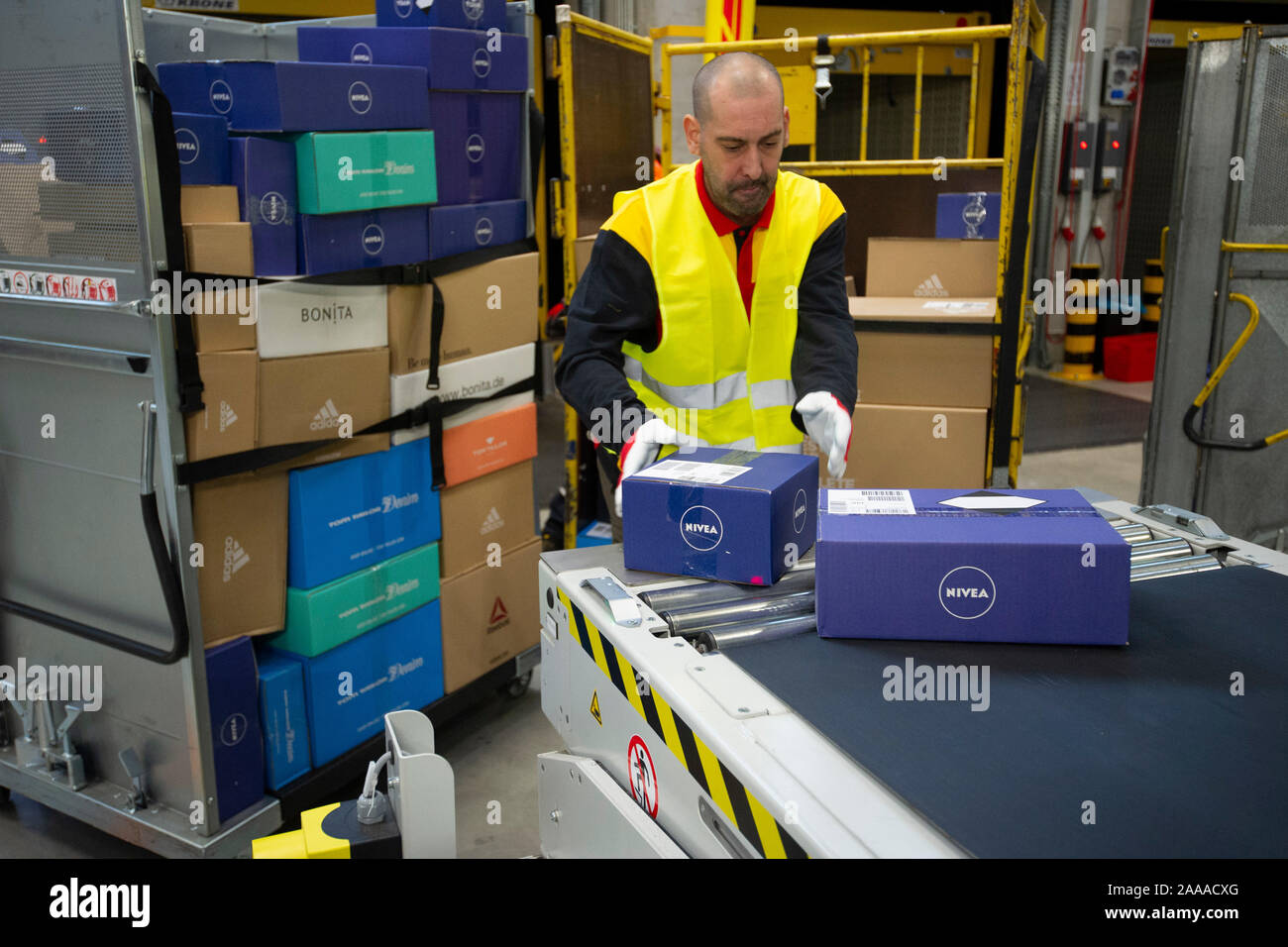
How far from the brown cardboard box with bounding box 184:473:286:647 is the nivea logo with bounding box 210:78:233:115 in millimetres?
926

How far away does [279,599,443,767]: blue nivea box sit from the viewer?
291 cm

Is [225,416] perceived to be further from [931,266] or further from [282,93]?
[931,266]

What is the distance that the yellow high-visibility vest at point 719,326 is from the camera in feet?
8.38

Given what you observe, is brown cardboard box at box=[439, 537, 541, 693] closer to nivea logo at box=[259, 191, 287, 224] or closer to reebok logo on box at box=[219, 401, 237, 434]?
reebok logo on box at box=[219, 401, 237, 434]

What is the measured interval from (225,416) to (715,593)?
142 cm

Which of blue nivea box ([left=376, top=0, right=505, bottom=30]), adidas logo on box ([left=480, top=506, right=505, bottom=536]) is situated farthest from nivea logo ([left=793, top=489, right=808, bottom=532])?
blue nivea box ([left=376, top=0, right=505, bottom=30])

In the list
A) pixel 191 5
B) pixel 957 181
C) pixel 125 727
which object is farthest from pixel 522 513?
pixel 191 5

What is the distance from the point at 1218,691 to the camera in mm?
1365

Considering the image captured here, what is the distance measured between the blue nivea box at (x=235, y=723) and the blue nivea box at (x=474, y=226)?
4.12 feet

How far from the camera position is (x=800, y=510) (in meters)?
1.83

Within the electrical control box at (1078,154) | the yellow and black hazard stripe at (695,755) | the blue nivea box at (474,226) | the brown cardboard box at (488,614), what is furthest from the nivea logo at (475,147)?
the electrical control box at (1078,154)

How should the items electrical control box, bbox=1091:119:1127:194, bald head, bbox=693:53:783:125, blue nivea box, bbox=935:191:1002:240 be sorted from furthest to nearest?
1. electrical control box, bbox=1091:119:1127:194
2. blue nivea box, bbox=935:191:1002:240
3. bald head, bbox=693:53:783:125

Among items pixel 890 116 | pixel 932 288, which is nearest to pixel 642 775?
pixel 932 288
